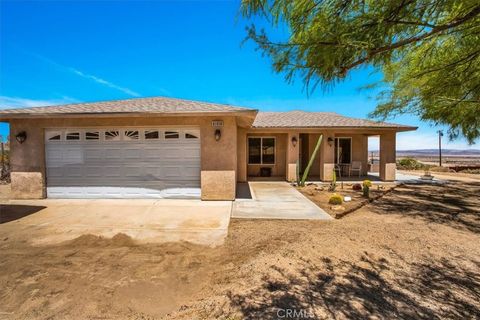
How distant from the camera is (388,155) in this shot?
13.5m

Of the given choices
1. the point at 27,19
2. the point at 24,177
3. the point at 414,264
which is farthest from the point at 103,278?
the point at 27,19

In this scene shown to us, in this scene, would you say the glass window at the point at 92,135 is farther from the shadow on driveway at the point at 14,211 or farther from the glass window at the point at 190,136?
the glass window at the point at 190,136

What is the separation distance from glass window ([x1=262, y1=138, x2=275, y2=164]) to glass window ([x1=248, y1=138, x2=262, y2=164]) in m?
0.26

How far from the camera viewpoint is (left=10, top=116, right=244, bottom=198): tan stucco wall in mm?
8484

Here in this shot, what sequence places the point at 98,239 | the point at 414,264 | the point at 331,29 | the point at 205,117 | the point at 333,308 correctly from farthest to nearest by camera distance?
the point at 205,117, the point at 98,239, the point at 414,264, the point at 333,308, the point at 331,29

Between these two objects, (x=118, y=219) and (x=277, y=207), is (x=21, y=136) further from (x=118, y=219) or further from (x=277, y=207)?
(x=277, y=207)

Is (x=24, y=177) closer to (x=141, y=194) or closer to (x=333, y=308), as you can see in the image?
(x=141, y=194)

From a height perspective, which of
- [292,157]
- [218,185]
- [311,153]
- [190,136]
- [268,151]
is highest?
[190,136]

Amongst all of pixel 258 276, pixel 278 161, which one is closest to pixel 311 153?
pixel 278 161

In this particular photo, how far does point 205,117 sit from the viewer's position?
8453 mm

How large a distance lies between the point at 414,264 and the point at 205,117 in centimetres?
692

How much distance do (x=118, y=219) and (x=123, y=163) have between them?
3.01 m

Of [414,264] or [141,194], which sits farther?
[141,194]

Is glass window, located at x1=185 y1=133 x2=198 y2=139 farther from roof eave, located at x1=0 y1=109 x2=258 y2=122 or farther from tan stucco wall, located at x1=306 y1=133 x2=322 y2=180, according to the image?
tan stucco wall, located at x1=306 y1=133 x2=322 y2=180
